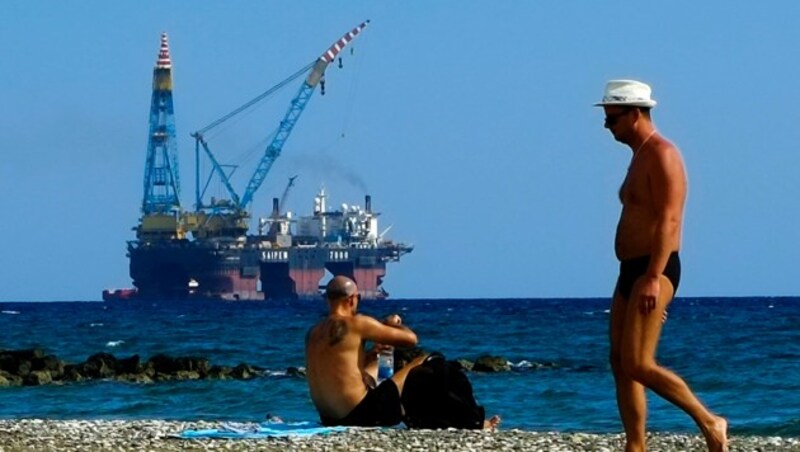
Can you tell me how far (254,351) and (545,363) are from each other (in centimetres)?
873

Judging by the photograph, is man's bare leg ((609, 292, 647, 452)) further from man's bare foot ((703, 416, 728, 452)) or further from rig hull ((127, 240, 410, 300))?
rig hull ((127, 240, 410, 300))

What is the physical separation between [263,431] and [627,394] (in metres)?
4.10

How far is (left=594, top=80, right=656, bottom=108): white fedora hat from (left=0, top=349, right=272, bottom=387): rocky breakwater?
1806 cm

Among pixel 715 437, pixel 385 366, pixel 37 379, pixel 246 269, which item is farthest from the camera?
pixel 246 269

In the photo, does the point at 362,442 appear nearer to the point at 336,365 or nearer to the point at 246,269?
the point at 336,365

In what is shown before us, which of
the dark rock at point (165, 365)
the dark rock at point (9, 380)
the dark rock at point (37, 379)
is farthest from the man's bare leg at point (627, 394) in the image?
the dark rock at point (165, 365)

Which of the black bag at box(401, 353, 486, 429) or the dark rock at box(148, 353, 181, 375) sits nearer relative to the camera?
the black bag at box(401, 353, 486, 429)

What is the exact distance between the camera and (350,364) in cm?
1133

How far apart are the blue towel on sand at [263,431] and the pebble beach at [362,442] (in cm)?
13

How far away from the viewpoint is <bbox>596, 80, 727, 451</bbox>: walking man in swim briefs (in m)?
7.79

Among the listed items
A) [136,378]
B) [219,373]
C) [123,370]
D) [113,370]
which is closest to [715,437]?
[136,378]

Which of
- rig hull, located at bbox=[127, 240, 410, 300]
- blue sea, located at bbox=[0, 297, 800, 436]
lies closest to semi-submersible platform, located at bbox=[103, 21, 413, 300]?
rig hull, located at bbox=[127, 240, 410, 300]

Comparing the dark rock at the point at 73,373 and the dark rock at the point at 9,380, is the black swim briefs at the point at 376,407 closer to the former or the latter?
the dark rock at the point at 9,380

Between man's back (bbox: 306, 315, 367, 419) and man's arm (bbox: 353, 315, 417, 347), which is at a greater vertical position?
man's arm (bbox: 353, 315, 417, 347)
